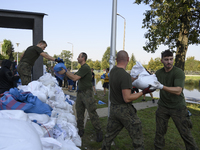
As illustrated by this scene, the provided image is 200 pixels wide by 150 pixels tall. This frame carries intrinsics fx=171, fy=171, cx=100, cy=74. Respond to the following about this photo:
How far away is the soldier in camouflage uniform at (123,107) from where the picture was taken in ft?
8.05

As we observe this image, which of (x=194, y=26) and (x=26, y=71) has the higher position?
(x=194, y=26)

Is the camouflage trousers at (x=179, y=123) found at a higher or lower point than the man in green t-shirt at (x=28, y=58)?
lower

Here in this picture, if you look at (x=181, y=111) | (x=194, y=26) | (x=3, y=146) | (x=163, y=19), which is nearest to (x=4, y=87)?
(x=3, y=146)

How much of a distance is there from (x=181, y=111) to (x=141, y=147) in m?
1.04

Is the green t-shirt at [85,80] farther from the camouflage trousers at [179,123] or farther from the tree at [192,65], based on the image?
the tree at [192,65]

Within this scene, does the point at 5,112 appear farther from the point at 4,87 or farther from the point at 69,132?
the point at 4,87

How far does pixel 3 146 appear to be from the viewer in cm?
132

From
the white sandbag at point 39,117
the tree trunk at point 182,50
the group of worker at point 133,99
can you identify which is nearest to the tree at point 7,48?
the tree trunk at point 182,50

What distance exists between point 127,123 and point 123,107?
24 cm

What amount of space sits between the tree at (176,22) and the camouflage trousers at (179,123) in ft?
18.3

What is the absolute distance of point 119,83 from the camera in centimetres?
253

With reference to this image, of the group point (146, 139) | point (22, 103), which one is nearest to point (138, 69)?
point (22, 103)

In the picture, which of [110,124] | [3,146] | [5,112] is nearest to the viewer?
[3,146]

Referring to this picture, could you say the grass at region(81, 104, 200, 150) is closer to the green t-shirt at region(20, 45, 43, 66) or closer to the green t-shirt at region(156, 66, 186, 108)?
the green t-shirt at region(156, 66, 186, 108)
